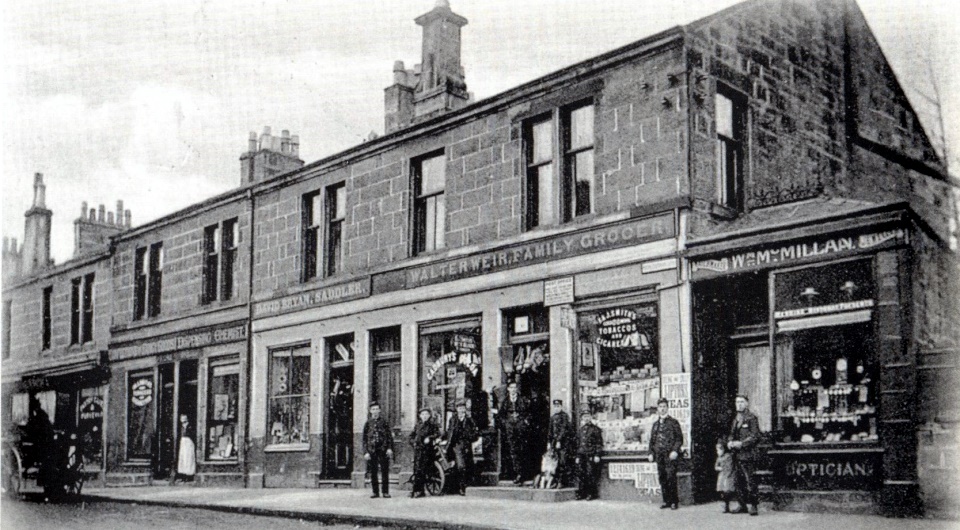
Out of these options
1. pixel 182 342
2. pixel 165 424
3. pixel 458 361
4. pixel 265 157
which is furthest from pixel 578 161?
pixel 165 424

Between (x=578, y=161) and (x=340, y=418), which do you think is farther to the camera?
(x=340, y=418)

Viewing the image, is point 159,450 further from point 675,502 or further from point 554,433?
point 675,502

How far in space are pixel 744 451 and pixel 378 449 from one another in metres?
6.32

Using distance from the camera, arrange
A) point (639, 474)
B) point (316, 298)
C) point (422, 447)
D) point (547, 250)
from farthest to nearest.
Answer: point (316, 298), point (422, 447), point (547, 250), point (639, 474)

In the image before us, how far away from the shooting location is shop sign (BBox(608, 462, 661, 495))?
14.3 metres

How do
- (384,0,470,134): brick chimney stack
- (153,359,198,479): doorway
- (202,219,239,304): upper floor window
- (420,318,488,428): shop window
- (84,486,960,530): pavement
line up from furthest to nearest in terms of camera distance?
(153,359,198,479): doorway → (202,219,239,304): upper floor window → (384,0,470,134): brick chimney stack → (420,318,488,428): shop window → (84,486,960,530): pavement

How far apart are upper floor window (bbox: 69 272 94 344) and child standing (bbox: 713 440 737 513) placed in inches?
809

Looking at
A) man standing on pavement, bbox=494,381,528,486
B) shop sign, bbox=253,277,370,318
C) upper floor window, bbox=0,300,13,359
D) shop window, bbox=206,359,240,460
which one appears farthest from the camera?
upper floor window, bbox=0,300,13,359

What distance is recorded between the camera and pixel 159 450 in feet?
81.6

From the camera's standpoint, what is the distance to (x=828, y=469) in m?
12.6

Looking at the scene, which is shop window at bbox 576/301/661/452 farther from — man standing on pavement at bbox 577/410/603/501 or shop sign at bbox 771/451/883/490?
shop sign at bbox 771/451/883/490

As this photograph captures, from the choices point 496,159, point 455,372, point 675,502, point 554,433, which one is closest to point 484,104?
point 496,159

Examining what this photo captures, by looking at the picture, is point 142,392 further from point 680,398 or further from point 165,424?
point 680,398

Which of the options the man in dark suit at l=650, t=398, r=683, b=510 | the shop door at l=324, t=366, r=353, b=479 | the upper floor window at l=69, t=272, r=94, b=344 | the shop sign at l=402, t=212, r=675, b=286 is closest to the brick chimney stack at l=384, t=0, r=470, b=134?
the shop sign at l=402, t=212, r=675, b=286
